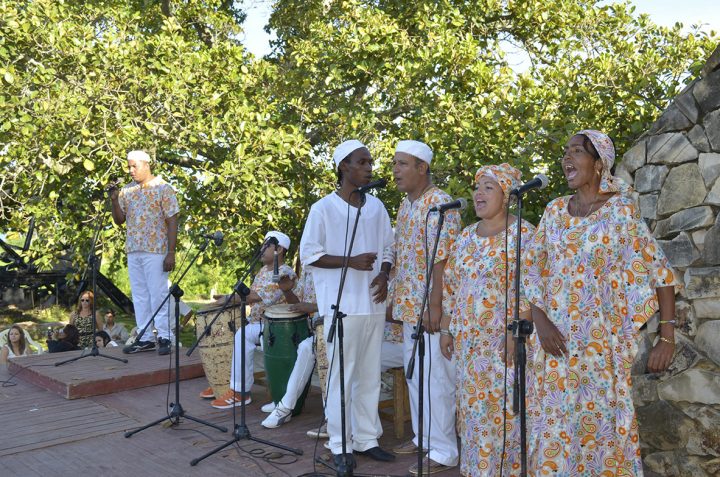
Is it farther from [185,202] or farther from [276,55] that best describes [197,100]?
[276,55]

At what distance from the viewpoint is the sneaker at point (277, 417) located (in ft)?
17.5

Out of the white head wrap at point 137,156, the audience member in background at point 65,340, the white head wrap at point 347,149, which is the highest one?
the white head wrap at point 137,156

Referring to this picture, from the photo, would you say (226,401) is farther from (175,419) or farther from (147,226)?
(147,226)

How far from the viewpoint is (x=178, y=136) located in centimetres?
877

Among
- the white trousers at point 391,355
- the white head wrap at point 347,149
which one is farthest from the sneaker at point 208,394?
the white head wrap at point 347,149

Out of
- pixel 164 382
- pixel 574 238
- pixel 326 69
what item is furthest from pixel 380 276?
pixel 326 69

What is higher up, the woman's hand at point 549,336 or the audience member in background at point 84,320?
the woman's hand at point 549,336

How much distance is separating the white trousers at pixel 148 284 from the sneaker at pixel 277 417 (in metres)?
2.21

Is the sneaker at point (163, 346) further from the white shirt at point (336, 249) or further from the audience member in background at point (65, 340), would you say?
the white shirt at point (336, 249)

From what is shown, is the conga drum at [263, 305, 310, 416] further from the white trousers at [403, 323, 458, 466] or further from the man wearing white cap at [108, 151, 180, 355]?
the man wearing white cap at [108, 151, 180, 355]

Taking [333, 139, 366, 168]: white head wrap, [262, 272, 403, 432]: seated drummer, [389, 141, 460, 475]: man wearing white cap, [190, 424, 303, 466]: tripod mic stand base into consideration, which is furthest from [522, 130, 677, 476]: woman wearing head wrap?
[190, 424, 303, 466]: tripod mic stand base

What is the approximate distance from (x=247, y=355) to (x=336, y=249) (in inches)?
78.9

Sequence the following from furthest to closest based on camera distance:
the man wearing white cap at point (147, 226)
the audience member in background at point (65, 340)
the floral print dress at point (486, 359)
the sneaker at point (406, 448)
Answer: the audience member in background at point (65, 340), the man wearing white cap at point (147, 226), the sneaker at point (406, 448), the floral print dress at point (486, 359)

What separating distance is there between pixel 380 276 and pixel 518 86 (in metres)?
3.46
